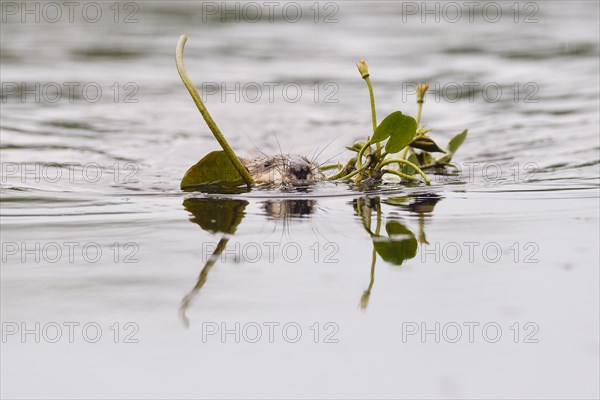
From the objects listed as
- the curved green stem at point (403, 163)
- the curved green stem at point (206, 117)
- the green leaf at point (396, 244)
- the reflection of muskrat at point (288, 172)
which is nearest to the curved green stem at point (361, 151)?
the curved green stem at point (403, 163)

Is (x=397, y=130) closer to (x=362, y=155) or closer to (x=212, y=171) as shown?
(x=362, y=155)

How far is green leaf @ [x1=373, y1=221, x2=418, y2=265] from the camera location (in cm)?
350

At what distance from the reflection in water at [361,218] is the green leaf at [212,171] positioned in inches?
5.0

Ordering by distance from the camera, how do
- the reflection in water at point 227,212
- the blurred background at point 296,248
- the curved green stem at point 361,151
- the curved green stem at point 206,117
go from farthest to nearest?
the curved green stem at point 361,151, the curved green stem at point 206,117, the reflection in water at point 227,212, the blurred background at point 296,248

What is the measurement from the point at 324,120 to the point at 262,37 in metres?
3.97

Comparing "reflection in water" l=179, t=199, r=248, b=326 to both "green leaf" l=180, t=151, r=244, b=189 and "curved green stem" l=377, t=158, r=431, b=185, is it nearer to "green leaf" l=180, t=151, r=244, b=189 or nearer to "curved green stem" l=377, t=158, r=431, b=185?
"green leaf" l=180, t=151, r=244, b=189

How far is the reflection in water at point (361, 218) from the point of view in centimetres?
352

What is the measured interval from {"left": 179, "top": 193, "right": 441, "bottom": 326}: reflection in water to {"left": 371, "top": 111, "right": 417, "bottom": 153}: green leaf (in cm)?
30

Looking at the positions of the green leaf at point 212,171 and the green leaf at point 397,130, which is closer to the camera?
the green leaf at point 397,130

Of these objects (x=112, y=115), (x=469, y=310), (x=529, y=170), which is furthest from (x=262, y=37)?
(x=469, y=310)

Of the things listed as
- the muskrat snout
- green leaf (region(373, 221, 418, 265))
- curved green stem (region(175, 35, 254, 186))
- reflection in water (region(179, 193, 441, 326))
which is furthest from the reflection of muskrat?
green leaf (region(373, 221, 418, 265))

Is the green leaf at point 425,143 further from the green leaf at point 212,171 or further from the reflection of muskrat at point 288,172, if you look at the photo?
the green leaf at point 212,171

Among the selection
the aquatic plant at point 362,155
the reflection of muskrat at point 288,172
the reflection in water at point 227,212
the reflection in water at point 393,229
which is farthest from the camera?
A: the reflection of muskrat at point 288,172

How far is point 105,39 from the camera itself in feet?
37.4
